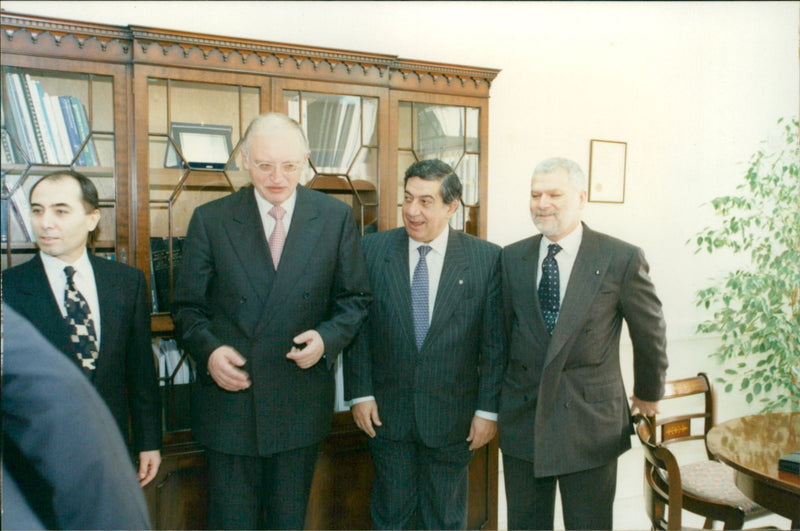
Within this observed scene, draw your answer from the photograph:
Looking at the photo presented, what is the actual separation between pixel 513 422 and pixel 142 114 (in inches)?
61.1

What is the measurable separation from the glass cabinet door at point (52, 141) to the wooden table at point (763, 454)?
207 cm

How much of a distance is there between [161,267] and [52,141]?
1.68 ft

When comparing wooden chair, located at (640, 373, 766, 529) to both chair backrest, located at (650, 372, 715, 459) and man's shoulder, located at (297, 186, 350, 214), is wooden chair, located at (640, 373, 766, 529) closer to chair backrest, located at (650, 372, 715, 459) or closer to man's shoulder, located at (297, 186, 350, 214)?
chair backrest, located at (650, 372, 715, 459)

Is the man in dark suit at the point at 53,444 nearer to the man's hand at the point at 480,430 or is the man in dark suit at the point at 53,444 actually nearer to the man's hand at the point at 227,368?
the man's hand at the point at 227,368

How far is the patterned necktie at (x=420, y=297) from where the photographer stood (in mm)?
1825

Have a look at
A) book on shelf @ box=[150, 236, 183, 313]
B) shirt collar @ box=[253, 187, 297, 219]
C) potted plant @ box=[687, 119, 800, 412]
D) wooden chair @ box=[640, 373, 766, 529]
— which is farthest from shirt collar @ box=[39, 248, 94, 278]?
potted plant @ box=[687, 119, 800, 412]

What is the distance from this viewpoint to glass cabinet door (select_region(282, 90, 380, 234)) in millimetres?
2086

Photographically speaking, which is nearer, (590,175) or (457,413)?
(457,413)

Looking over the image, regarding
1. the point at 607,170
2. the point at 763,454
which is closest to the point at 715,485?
the point at 763,454

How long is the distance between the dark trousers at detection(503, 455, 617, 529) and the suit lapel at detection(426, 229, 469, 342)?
49 cm

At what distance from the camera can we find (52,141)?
1.78m

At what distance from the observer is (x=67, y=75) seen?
5.85 feet

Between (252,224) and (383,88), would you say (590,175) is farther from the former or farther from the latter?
(252,224)

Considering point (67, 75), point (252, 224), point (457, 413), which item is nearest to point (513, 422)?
point (457, 413)
